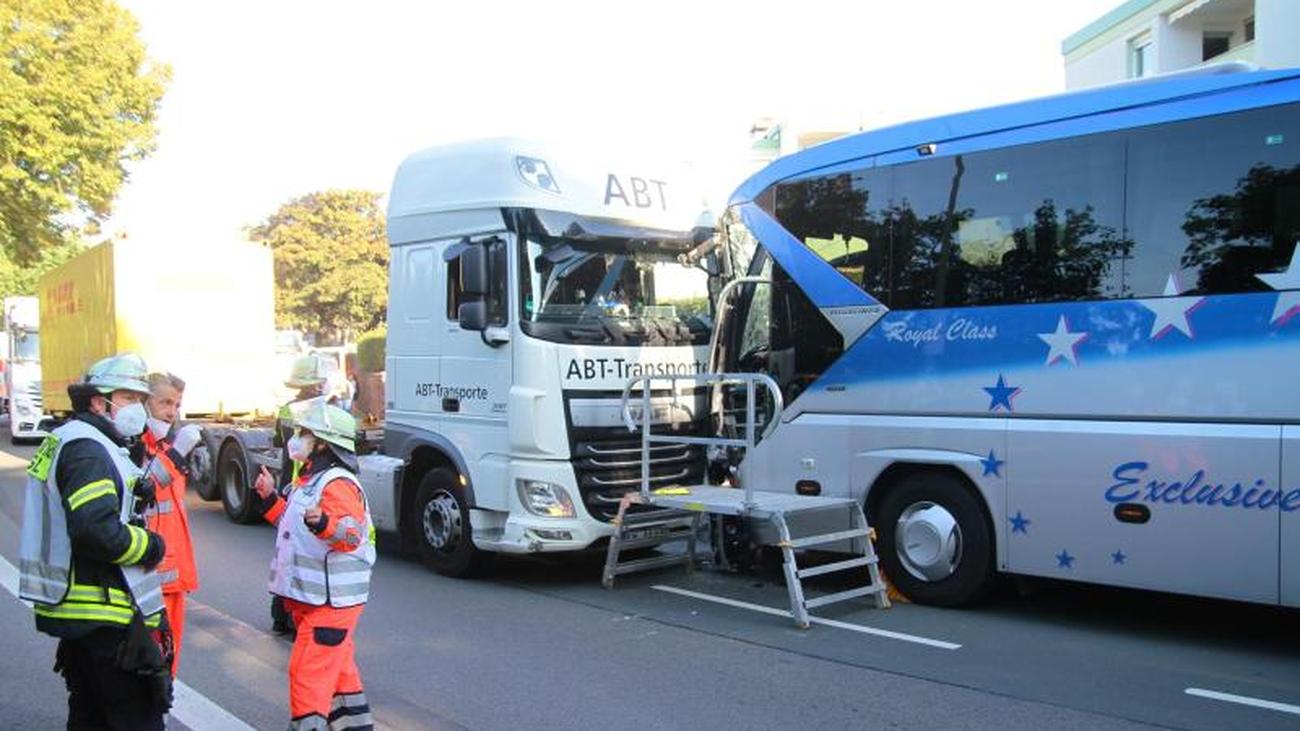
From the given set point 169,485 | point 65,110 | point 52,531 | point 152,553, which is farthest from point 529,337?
point 65,110

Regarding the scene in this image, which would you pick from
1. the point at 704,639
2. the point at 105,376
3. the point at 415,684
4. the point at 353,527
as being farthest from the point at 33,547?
the point at 704,639

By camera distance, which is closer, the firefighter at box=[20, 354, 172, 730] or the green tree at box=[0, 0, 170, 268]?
the firefighter at box=[20, 354, 172, 730]

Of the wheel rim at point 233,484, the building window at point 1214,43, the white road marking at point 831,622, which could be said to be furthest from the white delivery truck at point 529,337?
the building window at point 1214,43

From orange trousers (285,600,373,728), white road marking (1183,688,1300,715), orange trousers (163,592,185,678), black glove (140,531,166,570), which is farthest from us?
white road marking (1183,688,1300,715)

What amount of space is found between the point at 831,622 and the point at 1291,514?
2792 millimetres

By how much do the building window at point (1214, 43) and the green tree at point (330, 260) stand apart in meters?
29.9

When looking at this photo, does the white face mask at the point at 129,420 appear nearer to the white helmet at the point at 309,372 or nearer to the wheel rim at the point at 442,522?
the wheel rim at the point at 442,522

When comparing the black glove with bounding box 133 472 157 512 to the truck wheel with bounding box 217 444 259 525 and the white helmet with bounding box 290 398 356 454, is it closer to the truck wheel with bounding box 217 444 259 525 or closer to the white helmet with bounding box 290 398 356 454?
the white helmet with bounding box 290 398 356 454

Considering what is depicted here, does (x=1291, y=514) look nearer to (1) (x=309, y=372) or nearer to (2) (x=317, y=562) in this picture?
(2) (x=317, y=562)

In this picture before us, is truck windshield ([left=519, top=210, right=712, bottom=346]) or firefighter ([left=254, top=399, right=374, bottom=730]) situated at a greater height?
truck windshield ([left=519, top=210, right=712, bottom=346])

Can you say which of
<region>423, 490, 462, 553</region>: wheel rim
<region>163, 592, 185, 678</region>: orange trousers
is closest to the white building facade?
<region>423, 490, 462, 553</region>: wheel rim

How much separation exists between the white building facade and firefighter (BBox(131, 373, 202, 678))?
2022 cm

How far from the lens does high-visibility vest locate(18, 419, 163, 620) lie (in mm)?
3438

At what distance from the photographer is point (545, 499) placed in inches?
301
